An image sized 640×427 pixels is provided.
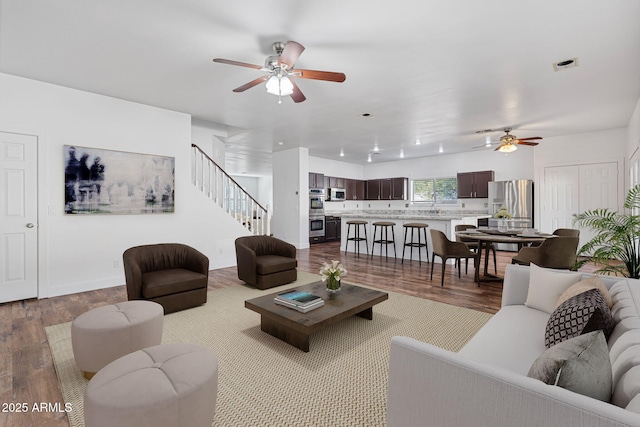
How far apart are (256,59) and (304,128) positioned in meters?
2.92

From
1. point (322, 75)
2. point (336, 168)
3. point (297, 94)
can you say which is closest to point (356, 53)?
point (322, 75)

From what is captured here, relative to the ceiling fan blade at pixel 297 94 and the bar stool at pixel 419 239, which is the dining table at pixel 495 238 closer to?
the bar stool at pixel 419 239

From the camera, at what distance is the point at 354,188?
431 inches

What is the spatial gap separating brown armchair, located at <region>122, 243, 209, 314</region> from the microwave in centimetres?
631

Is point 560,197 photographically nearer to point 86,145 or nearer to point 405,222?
point 405,222

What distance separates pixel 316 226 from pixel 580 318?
7825 millimetres

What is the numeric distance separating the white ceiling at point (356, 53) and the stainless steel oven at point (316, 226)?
400 centimetres

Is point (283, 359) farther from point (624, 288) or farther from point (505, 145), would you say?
point (505, 145)

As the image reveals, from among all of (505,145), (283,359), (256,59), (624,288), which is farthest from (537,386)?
(505,145)

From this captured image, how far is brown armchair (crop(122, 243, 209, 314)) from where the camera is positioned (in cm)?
331

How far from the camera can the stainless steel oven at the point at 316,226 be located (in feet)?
29.6

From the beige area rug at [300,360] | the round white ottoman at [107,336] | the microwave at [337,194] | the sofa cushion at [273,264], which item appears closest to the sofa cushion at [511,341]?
the beige area rug at [300,360]

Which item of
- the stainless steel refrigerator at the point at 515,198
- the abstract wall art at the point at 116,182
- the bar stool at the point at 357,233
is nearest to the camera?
the abstract wall art at the point at 116,182

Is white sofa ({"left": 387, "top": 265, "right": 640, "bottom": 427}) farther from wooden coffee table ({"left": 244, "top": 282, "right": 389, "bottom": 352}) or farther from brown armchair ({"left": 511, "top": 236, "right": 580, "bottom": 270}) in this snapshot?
brown armchair ({"left": 511, "top": 236, "right": 580, "bottom": 270})
